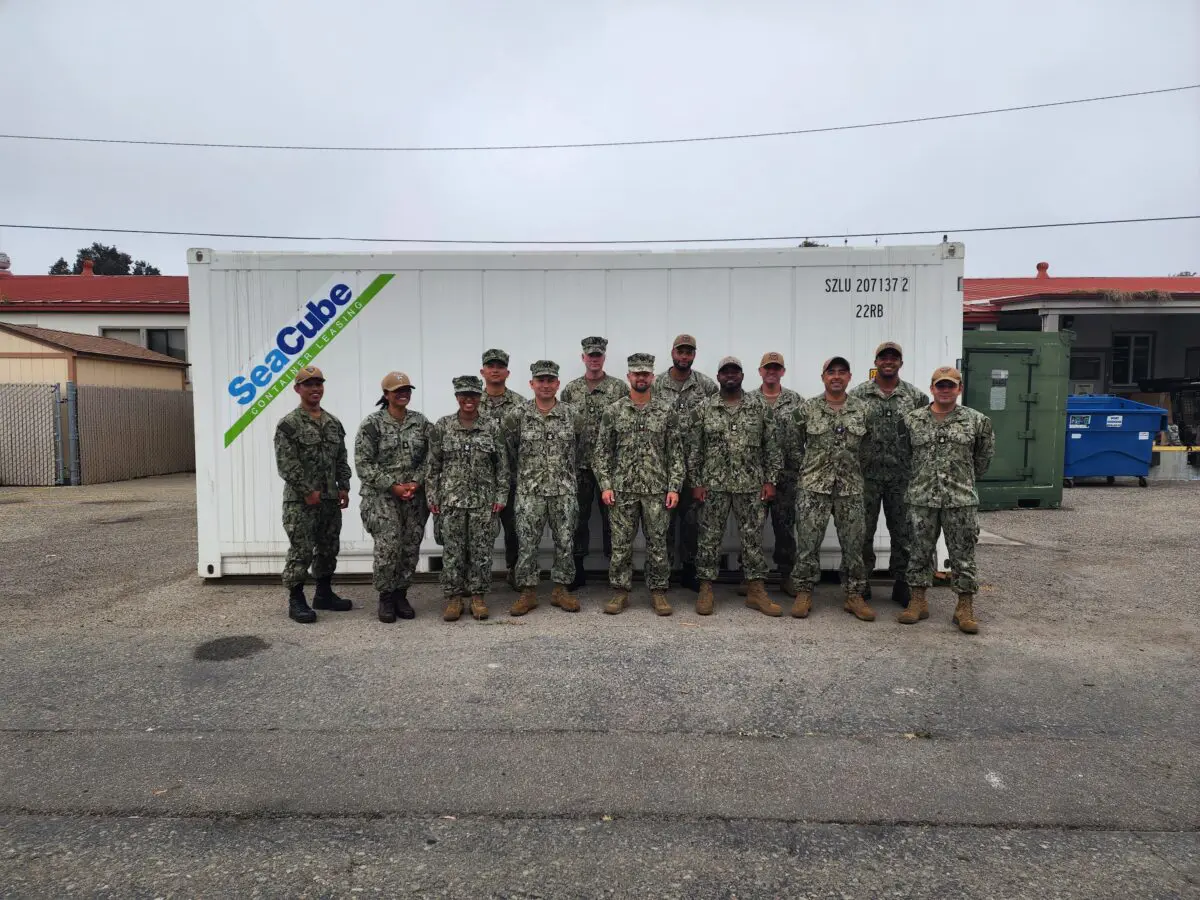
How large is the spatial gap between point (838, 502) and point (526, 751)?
3.06 m

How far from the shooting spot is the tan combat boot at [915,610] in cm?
527

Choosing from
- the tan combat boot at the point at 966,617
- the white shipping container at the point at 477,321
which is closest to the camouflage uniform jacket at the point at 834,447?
the white shipping container at the point at 477,321

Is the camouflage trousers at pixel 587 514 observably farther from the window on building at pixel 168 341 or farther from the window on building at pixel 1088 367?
the window on building at pixel 168 341

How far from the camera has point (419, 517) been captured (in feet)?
18.1

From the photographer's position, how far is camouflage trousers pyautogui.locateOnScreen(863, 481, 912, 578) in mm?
5551

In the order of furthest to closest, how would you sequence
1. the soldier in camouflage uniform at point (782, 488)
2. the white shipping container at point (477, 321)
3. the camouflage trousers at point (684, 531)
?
1. the white shipping container at point (477, 321)
2. the camouflage trousers at point (684, 531)
3. the soldier in camouflage uniform at point (782, 488)

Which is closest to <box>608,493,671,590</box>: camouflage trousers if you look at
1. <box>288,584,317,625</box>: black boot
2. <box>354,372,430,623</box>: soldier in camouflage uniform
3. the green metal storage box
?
<box>354,372,430,623</box>: soldier in camouflage uniform

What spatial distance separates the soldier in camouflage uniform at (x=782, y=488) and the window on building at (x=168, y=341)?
19688mm

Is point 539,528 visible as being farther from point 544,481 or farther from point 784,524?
point 784,524

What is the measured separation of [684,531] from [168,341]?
1977 cm

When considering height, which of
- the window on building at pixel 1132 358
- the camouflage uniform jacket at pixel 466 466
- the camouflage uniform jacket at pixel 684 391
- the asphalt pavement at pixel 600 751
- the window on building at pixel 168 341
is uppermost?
the window on building at pixel 168 341

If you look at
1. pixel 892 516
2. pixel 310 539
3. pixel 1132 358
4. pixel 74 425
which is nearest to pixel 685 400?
pixel 892 516

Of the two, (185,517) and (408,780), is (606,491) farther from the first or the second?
(185,517)

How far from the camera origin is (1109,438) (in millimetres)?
12578
